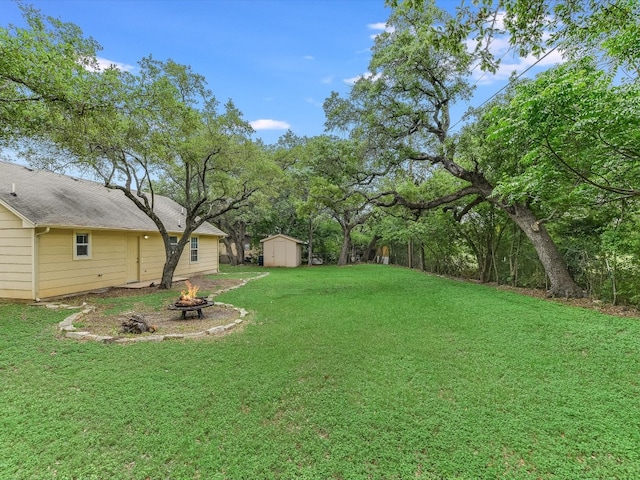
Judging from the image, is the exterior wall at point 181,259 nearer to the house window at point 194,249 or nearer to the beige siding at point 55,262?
the house window at point 194,249

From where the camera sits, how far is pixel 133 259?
10930 mm

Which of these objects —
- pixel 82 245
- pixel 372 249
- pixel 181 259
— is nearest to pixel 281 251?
pixel 372 249

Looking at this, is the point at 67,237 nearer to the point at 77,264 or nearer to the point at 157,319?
the point at 77,264

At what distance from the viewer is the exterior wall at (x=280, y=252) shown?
64.3 ft

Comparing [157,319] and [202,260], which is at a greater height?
[202,260]

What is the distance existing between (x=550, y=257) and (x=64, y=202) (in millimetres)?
13458

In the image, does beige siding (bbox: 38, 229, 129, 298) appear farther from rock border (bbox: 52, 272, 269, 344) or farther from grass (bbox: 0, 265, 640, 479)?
grass (bbox: 0, 265, 640, 479)

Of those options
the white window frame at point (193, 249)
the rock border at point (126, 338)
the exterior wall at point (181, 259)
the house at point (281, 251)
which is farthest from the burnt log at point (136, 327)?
the house at point (281, 251)

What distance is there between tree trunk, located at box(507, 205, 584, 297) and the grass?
2371mm

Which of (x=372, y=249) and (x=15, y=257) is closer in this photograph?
(x=15, y=257)

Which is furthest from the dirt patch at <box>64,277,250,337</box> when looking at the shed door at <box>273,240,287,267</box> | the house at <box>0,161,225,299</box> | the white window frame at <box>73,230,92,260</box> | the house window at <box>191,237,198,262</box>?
the shed door at <box>273,240,287,267</box>

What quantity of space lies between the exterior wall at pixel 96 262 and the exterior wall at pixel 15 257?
23 centimetres

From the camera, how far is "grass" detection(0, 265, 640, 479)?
86.3 inches

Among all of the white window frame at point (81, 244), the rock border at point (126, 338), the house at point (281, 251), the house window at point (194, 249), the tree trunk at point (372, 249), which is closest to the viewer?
the rock border at point (126, 338)
